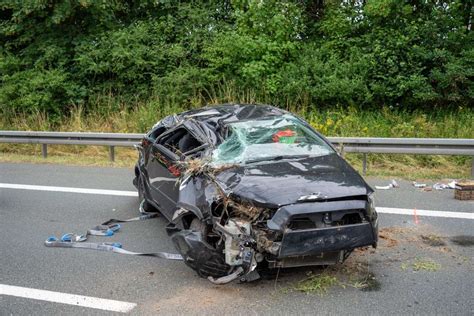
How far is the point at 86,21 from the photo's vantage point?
15078 millimetres

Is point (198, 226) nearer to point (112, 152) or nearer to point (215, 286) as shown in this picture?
point (215, 286)

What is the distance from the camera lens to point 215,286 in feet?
14.6

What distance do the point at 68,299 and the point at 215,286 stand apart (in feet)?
4.27

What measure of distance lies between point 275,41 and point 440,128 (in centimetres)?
484

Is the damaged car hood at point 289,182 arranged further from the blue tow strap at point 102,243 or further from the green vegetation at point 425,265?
the blue tow strap at point 102,243

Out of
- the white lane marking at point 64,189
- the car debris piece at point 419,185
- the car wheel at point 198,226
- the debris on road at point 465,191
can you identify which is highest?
the car wheel at point 198,226

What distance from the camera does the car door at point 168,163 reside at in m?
5.41

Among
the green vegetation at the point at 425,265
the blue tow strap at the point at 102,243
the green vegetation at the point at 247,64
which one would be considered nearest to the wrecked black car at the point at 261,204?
the blue tow strap at the point at 102,243

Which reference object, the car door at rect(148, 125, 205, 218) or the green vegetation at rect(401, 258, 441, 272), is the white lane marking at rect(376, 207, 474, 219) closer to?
the green vegetation at rect(401, 258, 441, 272)

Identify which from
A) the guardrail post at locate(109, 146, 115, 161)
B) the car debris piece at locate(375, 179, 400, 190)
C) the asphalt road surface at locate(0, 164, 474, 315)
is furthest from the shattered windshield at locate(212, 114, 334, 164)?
the guardrail post at locate(109, 146, 115, 161)

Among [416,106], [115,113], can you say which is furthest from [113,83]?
[416,106]

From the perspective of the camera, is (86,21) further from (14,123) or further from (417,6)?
(417,6)

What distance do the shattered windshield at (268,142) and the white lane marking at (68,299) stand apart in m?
1.63

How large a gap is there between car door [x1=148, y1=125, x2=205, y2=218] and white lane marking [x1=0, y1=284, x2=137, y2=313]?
1.40 m
